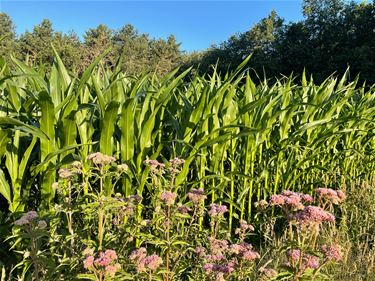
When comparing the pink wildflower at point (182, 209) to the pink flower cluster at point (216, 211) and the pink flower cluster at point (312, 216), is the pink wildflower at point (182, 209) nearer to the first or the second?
the pink flower cluster at point (216, 211)

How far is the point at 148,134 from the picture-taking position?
6.76 ft

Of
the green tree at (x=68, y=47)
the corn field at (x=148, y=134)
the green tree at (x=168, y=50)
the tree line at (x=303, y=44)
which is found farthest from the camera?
the green tree at (x=168, y=50)

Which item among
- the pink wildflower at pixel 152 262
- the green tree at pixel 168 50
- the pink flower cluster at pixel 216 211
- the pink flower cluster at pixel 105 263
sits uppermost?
the green tree at pixel 168 50

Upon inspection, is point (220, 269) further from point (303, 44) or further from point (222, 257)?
point (303, 44)

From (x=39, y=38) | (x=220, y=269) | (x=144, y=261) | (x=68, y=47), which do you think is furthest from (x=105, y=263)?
(x=39, y=38)

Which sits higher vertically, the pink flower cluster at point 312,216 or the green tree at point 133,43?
the green tree at point 133,43

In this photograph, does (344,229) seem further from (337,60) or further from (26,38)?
(26,38)

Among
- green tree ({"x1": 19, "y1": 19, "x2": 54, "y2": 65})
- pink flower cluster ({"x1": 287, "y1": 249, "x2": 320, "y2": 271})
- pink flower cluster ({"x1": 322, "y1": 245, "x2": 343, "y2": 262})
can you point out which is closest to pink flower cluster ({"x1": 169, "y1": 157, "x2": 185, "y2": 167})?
pink flower cluster ({"x1": 287, "y1": 249, "x2": 320, "y2": 271})

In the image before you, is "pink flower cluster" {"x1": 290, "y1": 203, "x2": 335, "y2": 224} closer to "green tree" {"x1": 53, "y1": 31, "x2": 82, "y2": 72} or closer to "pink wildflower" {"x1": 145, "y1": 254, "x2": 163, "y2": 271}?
"pink wildflower" {"x1": 145, "y1": 254, "x2": 163, "y2": 271}

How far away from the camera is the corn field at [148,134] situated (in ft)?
6.10

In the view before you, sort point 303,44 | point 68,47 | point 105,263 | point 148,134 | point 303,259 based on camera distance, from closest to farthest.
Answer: point 105,263 → point 303,259 → point 148,134 → point 303,44 → point 68,47

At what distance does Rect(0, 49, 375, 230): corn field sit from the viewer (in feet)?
6.10

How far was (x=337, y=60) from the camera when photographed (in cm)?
3238

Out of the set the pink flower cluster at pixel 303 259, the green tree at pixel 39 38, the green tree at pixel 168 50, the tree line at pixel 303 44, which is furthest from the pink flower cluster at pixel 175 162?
the green tree at pixel 168 50
